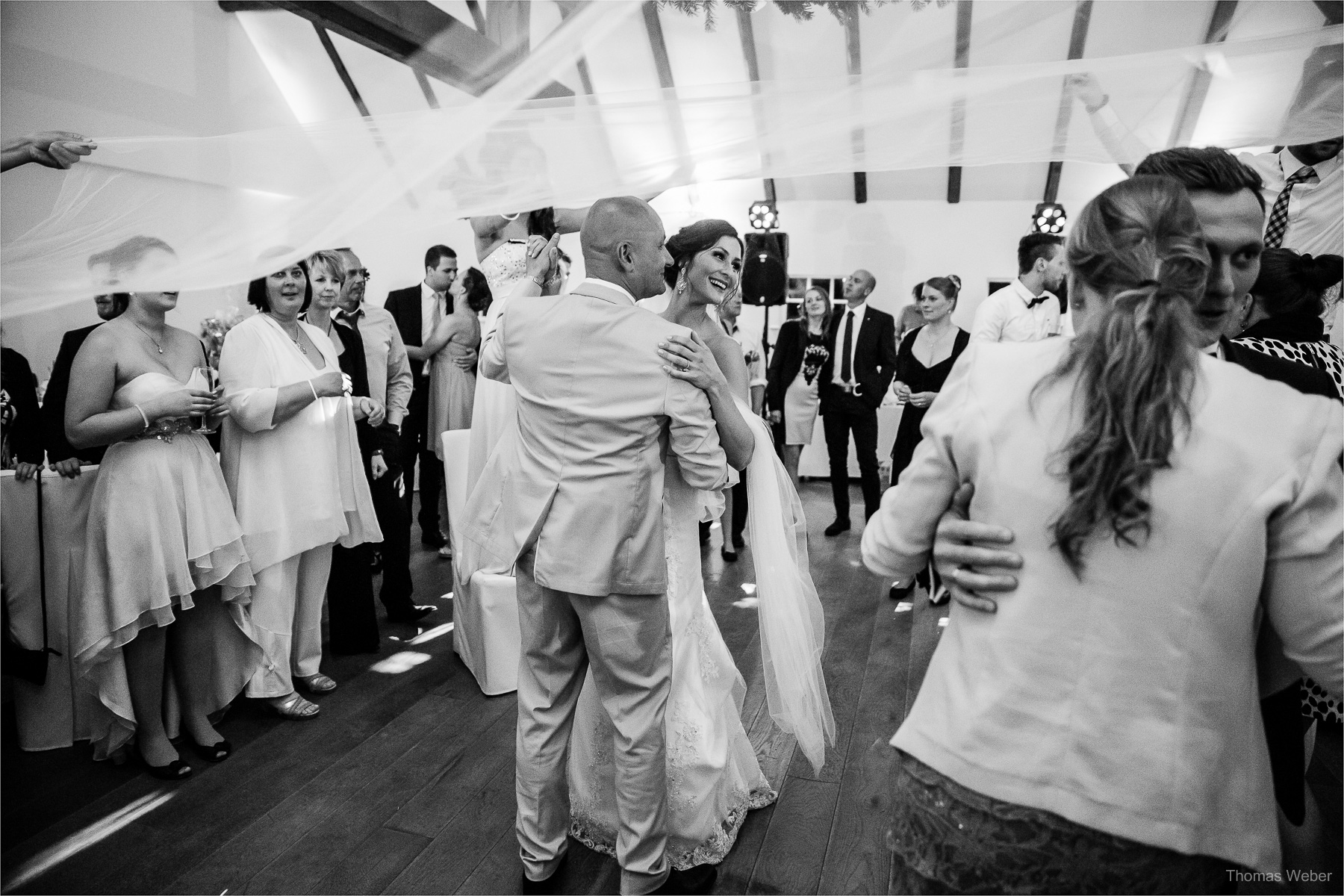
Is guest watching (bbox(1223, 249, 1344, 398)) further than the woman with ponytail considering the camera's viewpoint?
Yes

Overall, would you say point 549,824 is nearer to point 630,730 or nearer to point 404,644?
point 630,730

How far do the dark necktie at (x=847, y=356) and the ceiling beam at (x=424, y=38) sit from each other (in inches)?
129

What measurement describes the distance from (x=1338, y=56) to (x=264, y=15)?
6.32 meters

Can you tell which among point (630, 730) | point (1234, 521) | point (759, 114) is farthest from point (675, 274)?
point (1234, 521)

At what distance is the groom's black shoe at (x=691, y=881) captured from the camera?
1.87m

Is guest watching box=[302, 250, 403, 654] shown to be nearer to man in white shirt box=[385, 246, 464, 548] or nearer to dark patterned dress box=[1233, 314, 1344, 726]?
man in white shirt box=[385, 246, 464, 548]

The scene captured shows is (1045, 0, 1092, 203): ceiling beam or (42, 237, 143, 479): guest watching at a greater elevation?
(1045, 0, 1092, 203): ceiling beam

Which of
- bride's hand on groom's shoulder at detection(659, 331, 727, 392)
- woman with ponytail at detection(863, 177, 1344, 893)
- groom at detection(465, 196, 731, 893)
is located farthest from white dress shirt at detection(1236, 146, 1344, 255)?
woman with ponytail at detection(863, 177, 1344, 893)

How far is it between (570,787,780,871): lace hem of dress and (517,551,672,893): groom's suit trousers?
3.9 inches

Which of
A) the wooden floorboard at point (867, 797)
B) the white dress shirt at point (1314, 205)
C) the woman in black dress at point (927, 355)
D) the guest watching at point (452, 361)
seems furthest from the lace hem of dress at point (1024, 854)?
the guest watching at point (452, 361)

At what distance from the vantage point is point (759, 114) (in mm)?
1980

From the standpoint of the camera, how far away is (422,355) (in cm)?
455

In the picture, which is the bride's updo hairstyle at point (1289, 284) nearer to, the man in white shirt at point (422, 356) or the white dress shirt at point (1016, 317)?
the white dress shirt at point (1016, 317)

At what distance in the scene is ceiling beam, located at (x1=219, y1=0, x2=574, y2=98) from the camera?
2.06 metres
